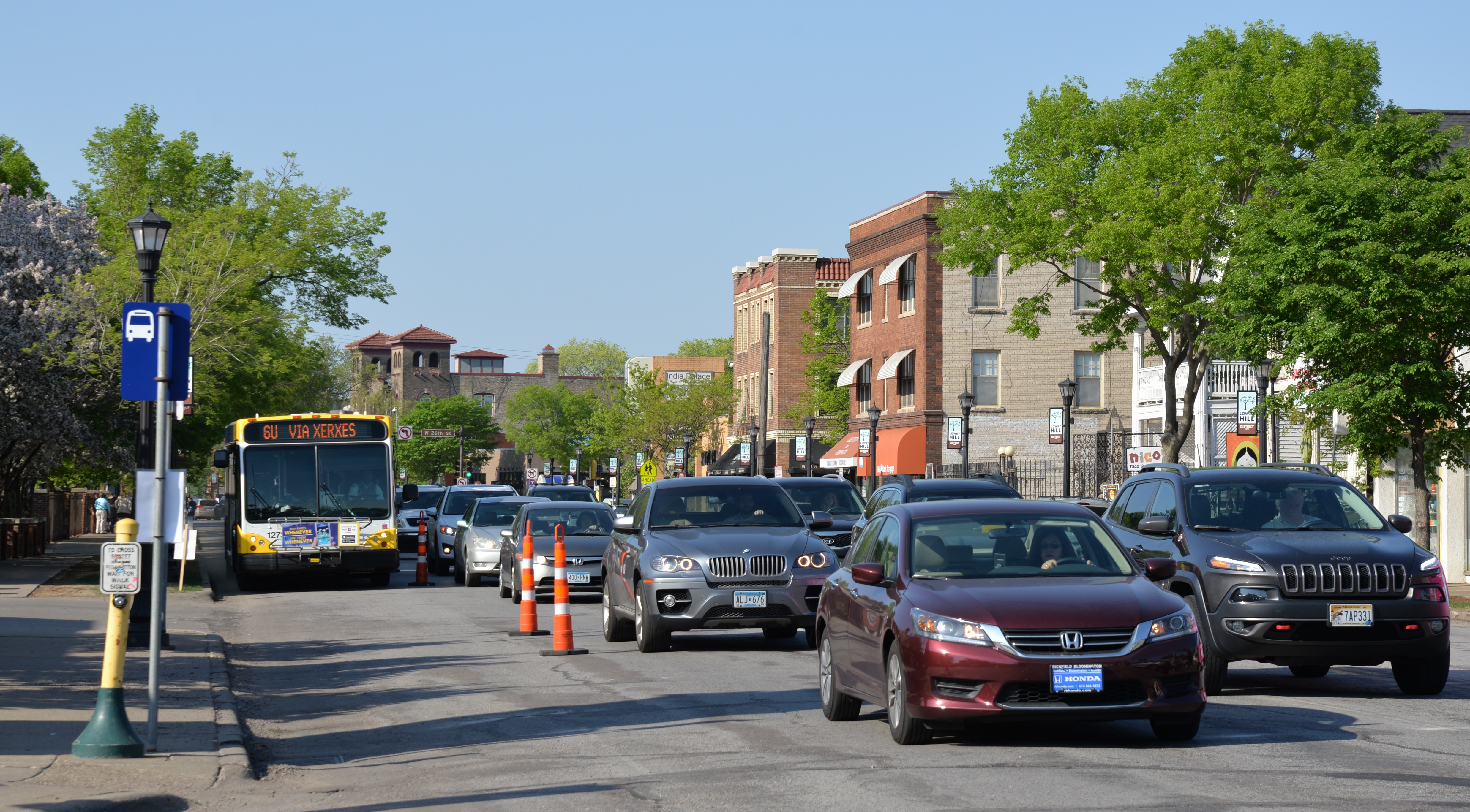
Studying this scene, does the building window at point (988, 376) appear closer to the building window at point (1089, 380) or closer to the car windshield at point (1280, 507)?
the building window at point (1089, 380)

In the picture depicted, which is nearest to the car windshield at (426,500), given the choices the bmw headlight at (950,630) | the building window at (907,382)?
the building window at (907,382)

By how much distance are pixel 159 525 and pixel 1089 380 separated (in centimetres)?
5020

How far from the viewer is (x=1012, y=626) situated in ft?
31.2

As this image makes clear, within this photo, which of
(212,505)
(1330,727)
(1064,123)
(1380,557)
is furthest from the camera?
(212,505)

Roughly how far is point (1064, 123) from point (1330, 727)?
86.9ft

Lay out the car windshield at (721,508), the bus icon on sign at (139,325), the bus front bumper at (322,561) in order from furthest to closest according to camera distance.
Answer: the bus front bumper at (322,561) < the car windshield at (721,508) < the bus icon on sign at (139,325)

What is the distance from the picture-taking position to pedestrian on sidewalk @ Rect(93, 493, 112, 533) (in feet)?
215

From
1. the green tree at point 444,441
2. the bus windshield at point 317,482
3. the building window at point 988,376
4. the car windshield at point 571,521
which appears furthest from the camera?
the green tree at point 444,441

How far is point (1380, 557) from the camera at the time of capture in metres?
12.4

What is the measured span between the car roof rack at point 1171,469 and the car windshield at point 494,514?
17.3 metres

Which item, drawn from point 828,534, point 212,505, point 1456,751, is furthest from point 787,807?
point 212,505

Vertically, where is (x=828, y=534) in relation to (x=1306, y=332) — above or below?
below

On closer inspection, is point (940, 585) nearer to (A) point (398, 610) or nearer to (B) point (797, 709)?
(B) point (797, 709)

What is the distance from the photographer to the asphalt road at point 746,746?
8586mm
